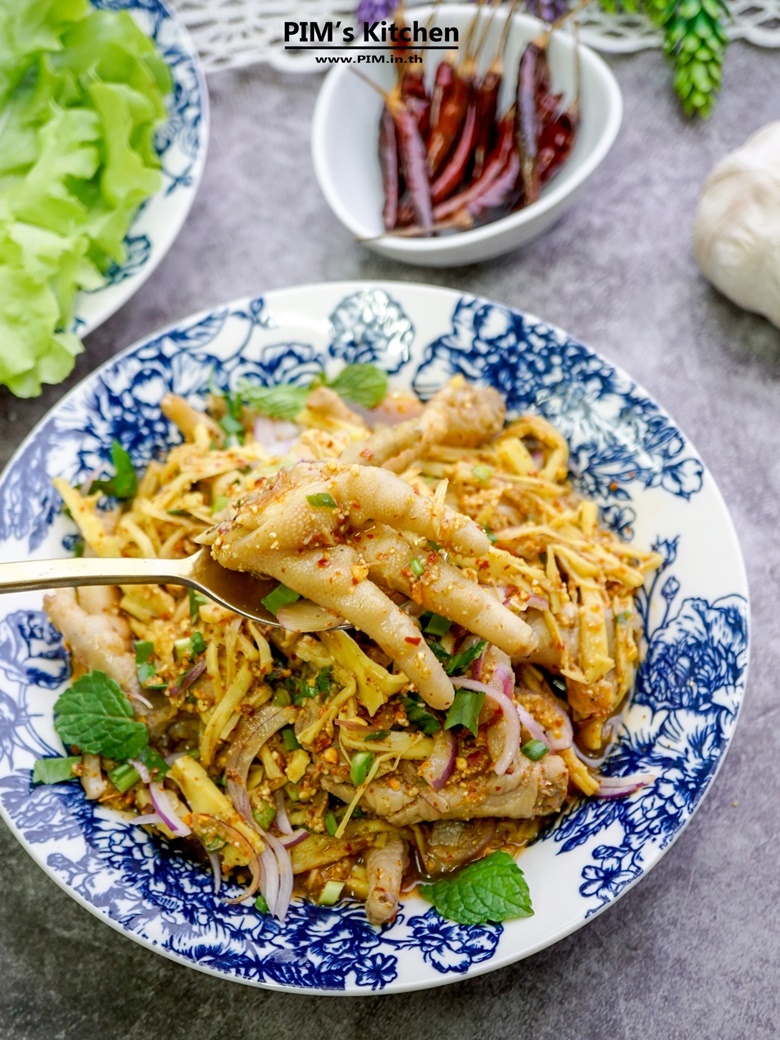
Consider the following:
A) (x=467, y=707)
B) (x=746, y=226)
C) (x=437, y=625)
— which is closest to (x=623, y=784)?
(x=467, y=707)

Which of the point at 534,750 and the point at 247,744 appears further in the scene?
the point at 247,744

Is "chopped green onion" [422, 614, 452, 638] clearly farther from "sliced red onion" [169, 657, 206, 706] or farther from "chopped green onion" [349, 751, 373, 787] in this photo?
"sliced red onion" [169, 657, 206, 706]

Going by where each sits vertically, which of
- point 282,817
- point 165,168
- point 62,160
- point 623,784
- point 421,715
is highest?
point 62,160

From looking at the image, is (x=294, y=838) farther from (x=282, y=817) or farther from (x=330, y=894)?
(x=330, y=894)

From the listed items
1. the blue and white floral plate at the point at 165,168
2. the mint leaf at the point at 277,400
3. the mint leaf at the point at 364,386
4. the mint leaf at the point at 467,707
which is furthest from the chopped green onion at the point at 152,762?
the blue and white floral plate at the point at 165,168

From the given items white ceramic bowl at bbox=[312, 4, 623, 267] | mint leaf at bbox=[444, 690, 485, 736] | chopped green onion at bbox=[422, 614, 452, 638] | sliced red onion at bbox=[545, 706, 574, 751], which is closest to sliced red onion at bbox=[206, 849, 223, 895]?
mint leaf at bbox=[444, 690, 485, 736]

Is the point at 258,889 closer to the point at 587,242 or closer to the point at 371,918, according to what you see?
the point at 371,918

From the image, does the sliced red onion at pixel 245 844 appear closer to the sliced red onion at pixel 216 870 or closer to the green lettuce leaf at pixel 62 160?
the sliced red onion at pixel 216 870
